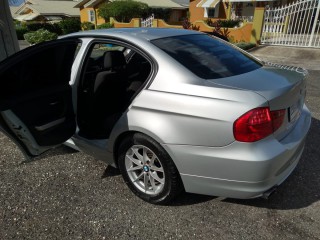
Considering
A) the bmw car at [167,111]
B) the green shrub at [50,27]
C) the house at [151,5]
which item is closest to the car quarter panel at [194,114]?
the bmw car at [167,111]

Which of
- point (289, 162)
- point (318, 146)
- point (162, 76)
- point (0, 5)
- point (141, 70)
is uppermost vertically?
point (0, 5)

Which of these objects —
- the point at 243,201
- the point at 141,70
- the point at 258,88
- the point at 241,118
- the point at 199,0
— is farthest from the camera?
the point at 199,0

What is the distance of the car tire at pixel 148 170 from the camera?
94.3 inches

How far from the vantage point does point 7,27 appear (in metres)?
5.93

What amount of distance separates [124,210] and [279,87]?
1.76 m

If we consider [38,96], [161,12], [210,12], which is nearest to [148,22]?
[210,12]

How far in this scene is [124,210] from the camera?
263 cm

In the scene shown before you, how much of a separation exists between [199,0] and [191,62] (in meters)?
24.8

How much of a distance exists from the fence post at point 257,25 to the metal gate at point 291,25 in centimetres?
26

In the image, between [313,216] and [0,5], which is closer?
[313,216]

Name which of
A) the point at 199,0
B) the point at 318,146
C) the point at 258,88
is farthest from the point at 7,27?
the point at 199,0

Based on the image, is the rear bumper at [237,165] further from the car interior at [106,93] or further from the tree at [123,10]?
the tree at [123,10]

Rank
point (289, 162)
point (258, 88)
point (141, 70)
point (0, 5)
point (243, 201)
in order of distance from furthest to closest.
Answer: point (0, 5), point (141, 70), point (243, 201), point (289, 162), point (258, 88)

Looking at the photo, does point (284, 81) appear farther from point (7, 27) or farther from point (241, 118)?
point (7, 27)
